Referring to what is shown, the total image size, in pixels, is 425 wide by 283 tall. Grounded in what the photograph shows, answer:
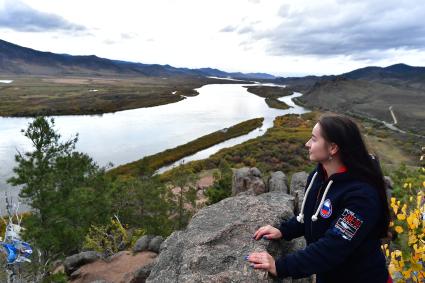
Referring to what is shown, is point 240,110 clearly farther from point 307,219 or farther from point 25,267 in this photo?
point 307,219

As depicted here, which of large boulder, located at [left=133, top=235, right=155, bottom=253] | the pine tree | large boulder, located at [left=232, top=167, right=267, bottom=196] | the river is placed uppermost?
the pine tree

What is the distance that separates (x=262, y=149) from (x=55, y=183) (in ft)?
191

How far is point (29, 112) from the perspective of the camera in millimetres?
130500

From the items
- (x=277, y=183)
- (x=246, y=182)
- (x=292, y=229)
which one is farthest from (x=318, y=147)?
(x=277, y=183)

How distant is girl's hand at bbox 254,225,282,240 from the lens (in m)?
6.23

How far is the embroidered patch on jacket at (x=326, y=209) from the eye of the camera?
4945 millimetres

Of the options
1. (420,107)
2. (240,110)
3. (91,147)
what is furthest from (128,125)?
(420,107)

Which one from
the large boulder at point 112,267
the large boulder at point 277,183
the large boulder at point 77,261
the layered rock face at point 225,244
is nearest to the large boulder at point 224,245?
the layered rock face at point 225,244

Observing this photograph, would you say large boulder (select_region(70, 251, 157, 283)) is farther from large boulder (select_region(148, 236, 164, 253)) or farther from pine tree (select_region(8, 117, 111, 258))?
pine tree (select_region(8, 117, 111, 258))

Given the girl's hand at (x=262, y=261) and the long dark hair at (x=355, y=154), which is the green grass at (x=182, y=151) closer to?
the girl's hand at (x=262, y=261)

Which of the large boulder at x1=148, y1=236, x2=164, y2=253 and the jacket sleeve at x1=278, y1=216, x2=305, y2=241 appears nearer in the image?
the jacket sleeve at x1=278, y1=216, x2=305, y2=241

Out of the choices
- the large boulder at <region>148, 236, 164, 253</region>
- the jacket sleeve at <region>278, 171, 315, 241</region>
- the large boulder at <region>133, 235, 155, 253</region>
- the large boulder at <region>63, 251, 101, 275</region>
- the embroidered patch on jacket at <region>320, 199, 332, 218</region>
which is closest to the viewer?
the embroidered patch on jacket at <region>320, 199, 332, 218</region>

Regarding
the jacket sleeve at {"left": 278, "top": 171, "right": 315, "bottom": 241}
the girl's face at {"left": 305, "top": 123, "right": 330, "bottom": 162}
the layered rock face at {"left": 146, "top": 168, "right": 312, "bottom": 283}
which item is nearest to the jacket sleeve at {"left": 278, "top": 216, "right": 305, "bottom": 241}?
the jacket sleeve at {"left": 278, "top": 171, "right": 315, "bottom": 241}

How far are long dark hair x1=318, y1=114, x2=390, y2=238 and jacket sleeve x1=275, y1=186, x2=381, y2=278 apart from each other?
0.18m
